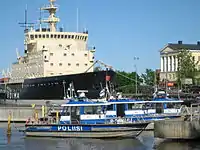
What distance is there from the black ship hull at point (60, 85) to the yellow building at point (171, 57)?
73275 millimetres

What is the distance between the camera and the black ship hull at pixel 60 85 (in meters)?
61.3

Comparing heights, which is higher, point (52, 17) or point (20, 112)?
point (52, 17)

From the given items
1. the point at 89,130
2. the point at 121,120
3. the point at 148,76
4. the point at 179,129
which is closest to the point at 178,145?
the point at 179,129

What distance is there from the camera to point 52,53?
222 feet

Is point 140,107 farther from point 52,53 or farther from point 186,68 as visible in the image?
point 186,68

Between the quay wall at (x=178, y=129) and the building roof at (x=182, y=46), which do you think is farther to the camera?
the building roof at (x=182, y=46)

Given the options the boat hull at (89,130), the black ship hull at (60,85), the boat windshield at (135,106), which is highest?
the black ship hull at (60,85)

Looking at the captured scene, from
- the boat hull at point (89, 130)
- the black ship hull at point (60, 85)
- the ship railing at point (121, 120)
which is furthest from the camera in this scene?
the black ship hull at point (60, 85)

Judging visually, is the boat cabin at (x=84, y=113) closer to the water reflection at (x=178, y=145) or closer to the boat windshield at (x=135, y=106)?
the boat windshield at (x=135, y=106)

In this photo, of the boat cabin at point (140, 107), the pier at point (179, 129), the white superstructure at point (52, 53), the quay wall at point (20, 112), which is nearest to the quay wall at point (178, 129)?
the pier at point (179, 129)

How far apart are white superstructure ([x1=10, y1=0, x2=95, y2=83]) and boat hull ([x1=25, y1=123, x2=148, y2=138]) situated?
2993 cm

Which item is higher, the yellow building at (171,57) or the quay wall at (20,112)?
the yellow building at (171,57)

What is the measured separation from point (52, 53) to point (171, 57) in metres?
78.6

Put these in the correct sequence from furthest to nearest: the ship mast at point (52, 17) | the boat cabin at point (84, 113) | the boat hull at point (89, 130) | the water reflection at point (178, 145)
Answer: the ship mast at point (52, 17) < the boat cabin at point (84, 113) < the boat hull at point (89, 130) < the water reflection at point (178, 145)
